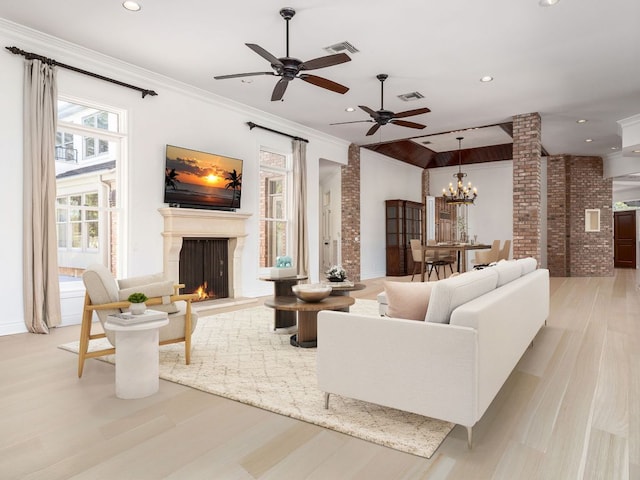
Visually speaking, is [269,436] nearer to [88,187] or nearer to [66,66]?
[88,187]

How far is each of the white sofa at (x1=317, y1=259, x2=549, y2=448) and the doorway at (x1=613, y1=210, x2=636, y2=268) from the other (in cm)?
1439

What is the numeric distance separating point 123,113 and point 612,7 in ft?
18.2

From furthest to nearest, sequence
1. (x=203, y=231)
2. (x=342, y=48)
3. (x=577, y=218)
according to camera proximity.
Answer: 1. (x=577, y=218)
2. (x=203, y=231)
3. (x=342, y=48)

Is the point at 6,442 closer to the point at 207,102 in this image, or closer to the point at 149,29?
the point at 149,29

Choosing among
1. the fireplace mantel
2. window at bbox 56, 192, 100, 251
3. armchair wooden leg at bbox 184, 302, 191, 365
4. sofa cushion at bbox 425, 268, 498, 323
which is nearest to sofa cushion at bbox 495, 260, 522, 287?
sofa cushion at bbox 425, 268, 498, 323

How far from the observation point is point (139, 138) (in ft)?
18.6

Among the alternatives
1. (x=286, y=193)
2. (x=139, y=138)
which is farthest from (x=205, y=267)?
(x=286, y=193)

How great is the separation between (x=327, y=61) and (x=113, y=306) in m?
2.78

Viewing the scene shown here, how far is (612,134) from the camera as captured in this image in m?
8.94

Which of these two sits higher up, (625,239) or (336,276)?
(625,239)

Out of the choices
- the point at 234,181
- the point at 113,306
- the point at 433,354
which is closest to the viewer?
the point at 433,354

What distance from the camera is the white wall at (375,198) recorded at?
10312 mm

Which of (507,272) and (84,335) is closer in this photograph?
(84,335)

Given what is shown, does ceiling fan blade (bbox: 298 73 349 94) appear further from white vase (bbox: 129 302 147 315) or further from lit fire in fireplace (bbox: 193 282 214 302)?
lit fire in fireplace (bbox: 193 282 214 302)
